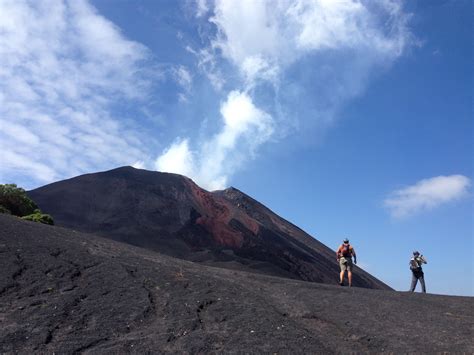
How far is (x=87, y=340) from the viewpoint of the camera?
7223mm

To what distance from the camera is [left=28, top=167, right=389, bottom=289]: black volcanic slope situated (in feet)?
107

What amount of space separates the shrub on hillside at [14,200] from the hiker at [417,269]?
1712 cm

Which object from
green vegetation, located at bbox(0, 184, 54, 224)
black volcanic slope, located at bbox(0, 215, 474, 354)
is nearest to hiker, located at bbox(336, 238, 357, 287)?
black volcanic slope, located at bbox(0, 215, 474, 354)

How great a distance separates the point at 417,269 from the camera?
1647 centimetres

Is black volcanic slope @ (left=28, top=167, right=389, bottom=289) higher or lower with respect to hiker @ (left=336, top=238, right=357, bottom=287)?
higher

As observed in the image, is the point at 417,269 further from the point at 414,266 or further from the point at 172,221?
the point at 172,221

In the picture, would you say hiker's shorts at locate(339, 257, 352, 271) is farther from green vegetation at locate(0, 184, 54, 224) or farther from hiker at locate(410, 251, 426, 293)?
green vegetation at locate(0, 184, 54, 224)

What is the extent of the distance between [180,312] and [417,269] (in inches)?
421

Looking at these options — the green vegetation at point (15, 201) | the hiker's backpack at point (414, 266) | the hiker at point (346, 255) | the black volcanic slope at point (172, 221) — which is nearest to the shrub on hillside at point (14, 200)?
the green vegetation at point (15, 201)

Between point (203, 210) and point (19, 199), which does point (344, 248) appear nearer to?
point (19, 199)

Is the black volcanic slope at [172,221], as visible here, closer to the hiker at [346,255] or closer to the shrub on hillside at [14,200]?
the shrub on hillside at [14,200]

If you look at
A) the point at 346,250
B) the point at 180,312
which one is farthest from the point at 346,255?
→ the point at 180,312

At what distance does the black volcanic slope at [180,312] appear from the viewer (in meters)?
7.47

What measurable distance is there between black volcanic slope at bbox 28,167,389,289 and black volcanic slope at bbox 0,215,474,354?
16.5 meters
